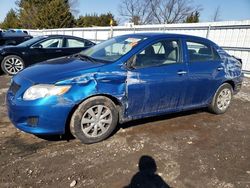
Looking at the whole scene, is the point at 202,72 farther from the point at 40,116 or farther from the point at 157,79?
the point at 40,116

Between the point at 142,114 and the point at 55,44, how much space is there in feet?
19.8

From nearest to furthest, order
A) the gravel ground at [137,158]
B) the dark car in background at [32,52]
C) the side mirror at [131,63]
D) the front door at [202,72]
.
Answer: the gravel ground at [137,158], the side mirror at [131,63], the front door at [202,72], the dark car in background at [32,52]

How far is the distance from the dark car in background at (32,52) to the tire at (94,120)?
19.0ft

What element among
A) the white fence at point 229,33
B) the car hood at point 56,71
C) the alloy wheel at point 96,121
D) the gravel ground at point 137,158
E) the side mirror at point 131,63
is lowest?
the gravel ground at point 137,158

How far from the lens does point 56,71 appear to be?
3.72 meters

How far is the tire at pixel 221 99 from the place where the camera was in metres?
5.28

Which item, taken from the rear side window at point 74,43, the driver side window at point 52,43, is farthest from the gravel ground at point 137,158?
the rear side window at point 74,43

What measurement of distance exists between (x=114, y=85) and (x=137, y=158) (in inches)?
42.1

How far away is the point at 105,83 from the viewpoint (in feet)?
12.2

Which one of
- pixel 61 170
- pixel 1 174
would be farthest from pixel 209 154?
pixel 1 174

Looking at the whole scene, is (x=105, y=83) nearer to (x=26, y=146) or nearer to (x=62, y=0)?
(x=26, y=146)

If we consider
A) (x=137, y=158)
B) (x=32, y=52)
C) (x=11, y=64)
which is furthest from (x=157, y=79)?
(x=11, y=64)

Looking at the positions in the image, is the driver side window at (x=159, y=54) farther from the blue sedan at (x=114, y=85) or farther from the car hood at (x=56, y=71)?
the car hood at (x=56, y=71)

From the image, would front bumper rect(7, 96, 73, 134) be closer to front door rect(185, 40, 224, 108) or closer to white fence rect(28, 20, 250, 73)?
front door rect(185, 40, 224, 108)
